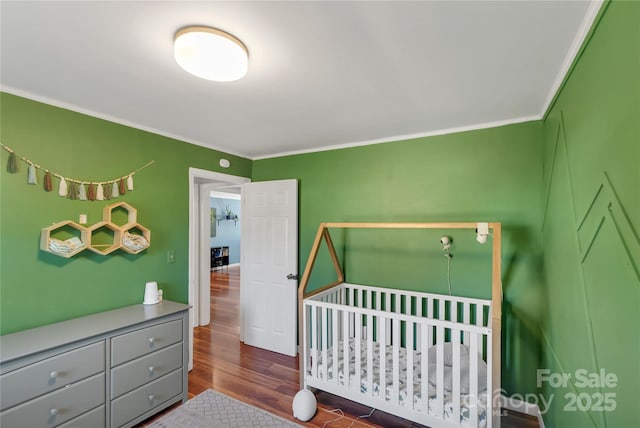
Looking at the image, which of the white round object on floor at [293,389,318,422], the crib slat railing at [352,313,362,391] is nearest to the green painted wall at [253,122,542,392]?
the crib slat railing at [352,313,362,391]

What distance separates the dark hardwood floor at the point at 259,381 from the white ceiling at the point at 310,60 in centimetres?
234

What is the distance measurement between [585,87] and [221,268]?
28.1 feet

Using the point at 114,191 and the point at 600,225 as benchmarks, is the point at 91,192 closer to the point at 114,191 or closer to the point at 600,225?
the point at 114,191

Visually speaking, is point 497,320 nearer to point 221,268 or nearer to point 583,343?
point 583,343

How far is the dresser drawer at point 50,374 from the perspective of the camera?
4.84ft

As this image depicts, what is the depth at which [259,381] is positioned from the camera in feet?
8.64

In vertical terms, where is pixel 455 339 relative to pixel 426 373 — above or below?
above

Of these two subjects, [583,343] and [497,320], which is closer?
[583,343]

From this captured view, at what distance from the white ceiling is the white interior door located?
111 centimetres

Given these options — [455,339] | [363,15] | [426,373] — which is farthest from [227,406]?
[363,15]

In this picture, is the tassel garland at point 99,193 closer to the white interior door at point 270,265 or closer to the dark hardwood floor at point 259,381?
the white interior door at point 270,265

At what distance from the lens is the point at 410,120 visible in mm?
2322

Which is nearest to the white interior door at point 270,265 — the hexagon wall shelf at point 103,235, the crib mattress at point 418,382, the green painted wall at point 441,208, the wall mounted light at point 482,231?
the green painted wall at point 441,208

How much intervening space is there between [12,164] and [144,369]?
162 centimetres
